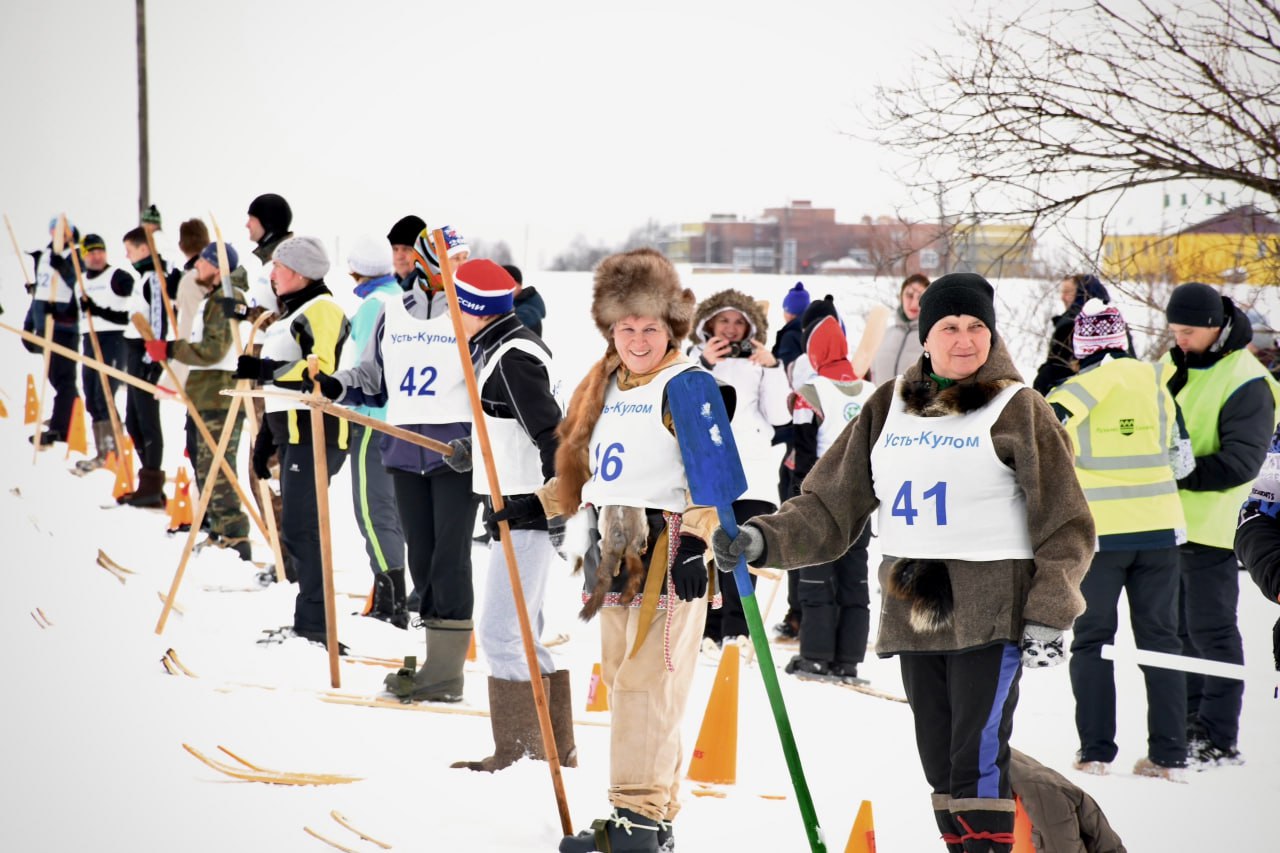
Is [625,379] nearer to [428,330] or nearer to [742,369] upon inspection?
[428,330]

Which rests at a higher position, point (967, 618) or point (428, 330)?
point (428, 330)

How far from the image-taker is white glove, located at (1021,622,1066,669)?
3.59 meters

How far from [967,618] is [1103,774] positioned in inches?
98.6

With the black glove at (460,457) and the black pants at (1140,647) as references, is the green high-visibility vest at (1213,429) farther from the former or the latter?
the black glove at (460,457)

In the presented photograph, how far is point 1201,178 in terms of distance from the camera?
6660 millimetres

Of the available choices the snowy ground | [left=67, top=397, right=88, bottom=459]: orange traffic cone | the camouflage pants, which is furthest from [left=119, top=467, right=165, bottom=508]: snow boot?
[left=67, top=397, right=88, bottom=459]: orange traffic cone

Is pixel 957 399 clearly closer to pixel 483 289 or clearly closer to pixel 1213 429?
pixel 483 289

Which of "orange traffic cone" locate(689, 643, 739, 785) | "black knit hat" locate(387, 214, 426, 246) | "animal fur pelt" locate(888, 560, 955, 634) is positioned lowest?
"orange traffic cone" locate(689, 643, 739, 785)

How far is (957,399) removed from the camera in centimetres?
381

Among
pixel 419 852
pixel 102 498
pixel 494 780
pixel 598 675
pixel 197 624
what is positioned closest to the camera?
pixel 419 852

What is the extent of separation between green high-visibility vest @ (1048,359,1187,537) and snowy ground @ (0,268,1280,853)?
111 centimetres

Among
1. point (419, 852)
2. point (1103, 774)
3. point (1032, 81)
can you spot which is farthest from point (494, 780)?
point (1032, 81)

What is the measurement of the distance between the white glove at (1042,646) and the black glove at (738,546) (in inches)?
31.2

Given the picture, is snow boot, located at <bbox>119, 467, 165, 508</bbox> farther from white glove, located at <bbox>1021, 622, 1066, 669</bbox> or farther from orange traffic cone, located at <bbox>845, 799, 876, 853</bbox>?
white glove, located at <bbox>1021, 622, 1066, 669</bbox>
